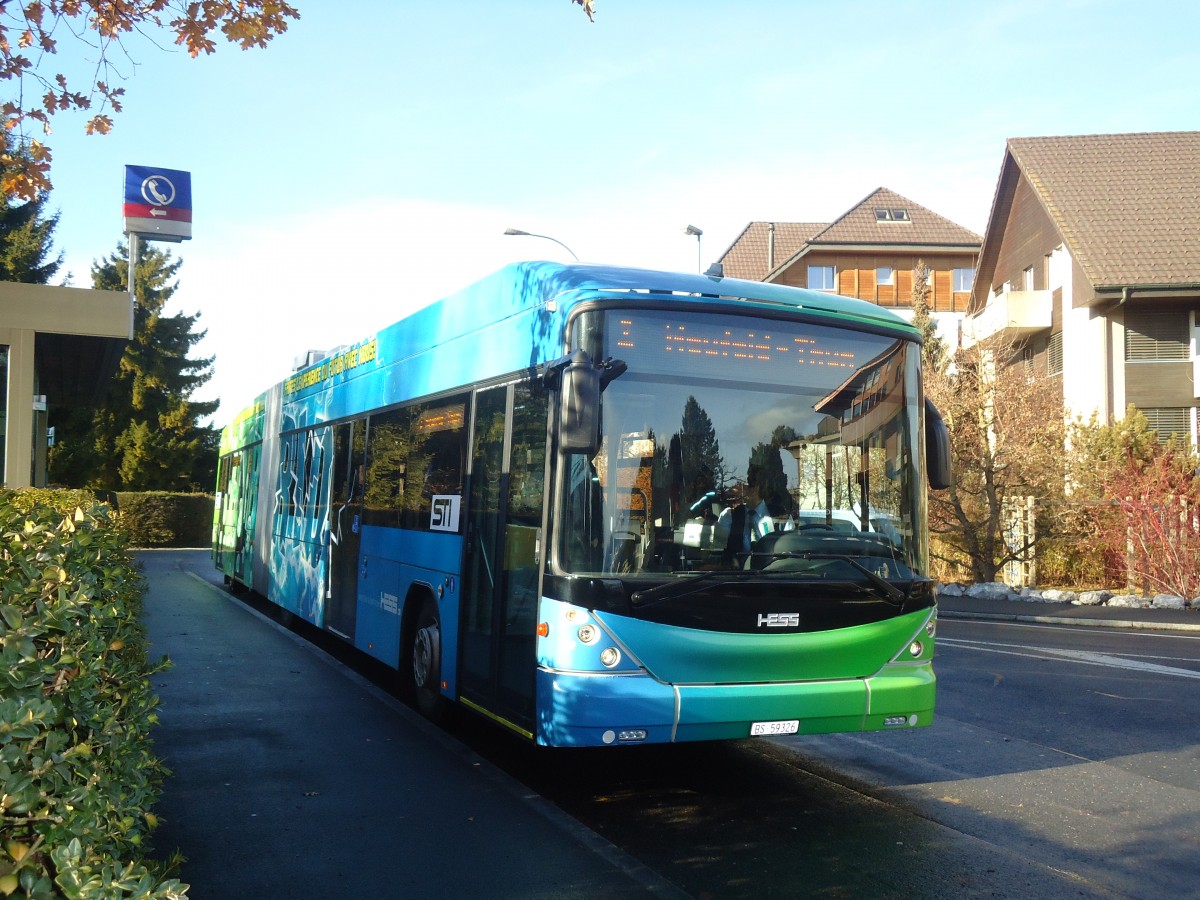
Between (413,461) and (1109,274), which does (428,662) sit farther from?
(1109,274)

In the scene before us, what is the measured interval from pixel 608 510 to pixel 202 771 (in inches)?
121

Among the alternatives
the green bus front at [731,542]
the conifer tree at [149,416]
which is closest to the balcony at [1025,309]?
the green bus front at [731,542]

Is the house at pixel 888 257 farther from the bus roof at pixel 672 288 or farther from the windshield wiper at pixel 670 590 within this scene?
the windshield wiper at pixel 670 590

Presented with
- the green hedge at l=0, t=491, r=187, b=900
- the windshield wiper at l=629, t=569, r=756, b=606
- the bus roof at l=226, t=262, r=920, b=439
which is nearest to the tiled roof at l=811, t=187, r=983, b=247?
the bus roof at l=226, t=262, r=920, b=439

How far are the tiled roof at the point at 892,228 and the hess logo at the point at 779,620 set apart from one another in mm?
47217

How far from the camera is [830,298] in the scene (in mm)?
7273

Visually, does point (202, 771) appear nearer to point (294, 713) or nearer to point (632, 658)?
point (294, 713)

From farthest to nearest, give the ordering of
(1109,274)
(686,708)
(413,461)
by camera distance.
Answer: (1109,274), (413,461), (686,708)

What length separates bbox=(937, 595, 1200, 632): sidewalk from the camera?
58.0 ft

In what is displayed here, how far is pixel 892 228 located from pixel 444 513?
163ft

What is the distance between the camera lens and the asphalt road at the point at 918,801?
17.7 ft

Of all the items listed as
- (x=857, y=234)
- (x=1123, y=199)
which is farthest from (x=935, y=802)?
(x=857, y=234)

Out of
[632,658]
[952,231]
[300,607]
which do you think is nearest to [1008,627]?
[300,607]

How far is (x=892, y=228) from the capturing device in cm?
5450
